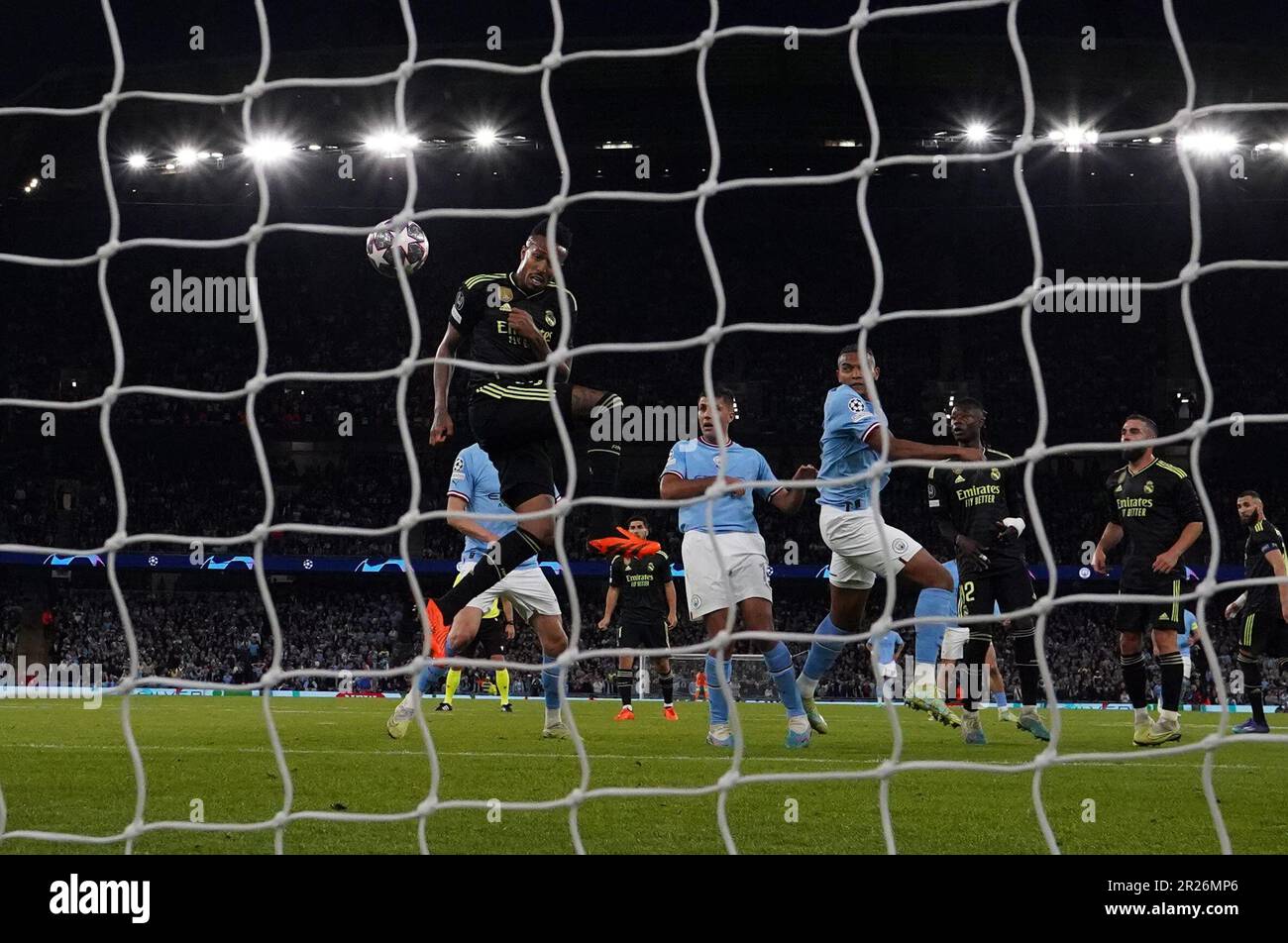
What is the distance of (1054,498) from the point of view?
27.3 metres

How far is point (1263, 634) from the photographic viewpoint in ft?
30.0

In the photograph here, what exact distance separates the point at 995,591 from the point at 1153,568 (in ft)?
3.30

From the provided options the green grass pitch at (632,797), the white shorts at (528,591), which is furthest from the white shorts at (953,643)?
the white shorts at (528,591)

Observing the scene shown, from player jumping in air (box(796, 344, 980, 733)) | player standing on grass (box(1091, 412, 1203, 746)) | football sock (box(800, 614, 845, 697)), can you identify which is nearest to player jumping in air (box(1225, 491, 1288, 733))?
player standing on grass (box(1091, 412, 1203, 746))

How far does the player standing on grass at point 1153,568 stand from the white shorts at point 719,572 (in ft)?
6.54

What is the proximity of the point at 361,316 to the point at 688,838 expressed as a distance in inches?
1056

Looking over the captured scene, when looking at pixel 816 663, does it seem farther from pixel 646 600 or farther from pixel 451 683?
pixel 451 683

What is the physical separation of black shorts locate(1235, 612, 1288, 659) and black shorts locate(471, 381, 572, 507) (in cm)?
607

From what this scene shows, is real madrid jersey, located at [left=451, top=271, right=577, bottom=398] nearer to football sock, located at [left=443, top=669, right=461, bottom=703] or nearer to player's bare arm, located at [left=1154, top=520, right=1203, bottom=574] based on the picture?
player's bare arm, located at [left=1154, top=520, right=1203, bottom=574]

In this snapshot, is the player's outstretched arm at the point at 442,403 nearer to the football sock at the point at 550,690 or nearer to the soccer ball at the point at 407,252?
the soccer ball at the point at 407,252

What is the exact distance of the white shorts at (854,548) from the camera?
669 centimetres

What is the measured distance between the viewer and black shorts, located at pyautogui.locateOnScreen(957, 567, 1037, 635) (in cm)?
755

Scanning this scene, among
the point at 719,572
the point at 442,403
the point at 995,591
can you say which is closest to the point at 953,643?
the point at 995,591

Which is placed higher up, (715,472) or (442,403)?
(442,403)
